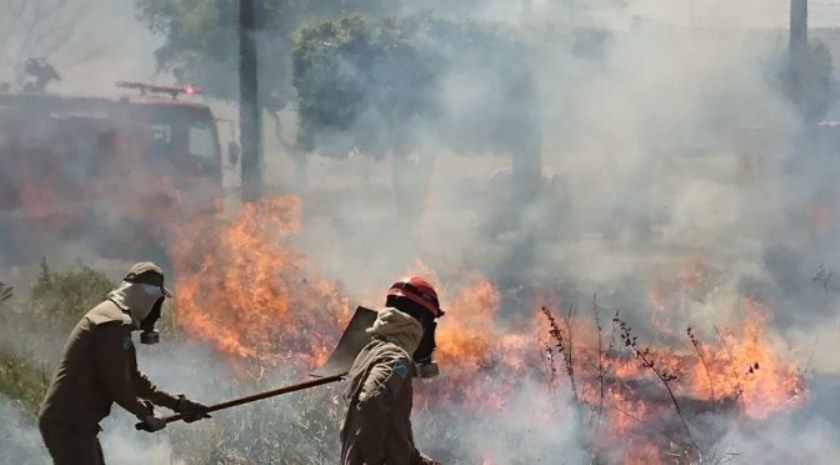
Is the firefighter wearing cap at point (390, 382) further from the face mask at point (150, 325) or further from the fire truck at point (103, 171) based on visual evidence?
the fire truck at point (103, 171)

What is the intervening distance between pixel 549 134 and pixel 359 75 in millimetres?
2846

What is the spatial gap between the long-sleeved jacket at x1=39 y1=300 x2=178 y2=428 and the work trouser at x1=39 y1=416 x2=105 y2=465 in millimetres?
28

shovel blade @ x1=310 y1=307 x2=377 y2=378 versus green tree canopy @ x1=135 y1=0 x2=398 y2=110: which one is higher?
green tree canopy @ x1=135 y1=0 x2=398 y2=110

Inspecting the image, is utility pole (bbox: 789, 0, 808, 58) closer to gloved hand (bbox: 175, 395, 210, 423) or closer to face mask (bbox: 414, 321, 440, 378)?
gloved hand (bbox: 175, 395, 210, 423)

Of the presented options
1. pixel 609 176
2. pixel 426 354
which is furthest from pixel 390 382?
pixel 609 176

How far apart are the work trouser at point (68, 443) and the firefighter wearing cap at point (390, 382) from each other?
1.41 m

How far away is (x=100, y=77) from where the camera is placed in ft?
77.4

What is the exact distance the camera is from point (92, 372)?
4.96 meters

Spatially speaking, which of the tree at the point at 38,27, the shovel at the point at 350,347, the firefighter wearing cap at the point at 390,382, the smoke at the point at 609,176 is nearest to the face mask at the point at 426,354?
the firefighter wearing cap at the point at 390,382

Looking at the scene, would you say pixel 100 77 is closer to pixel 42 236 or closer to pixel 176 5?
pixel 176 5

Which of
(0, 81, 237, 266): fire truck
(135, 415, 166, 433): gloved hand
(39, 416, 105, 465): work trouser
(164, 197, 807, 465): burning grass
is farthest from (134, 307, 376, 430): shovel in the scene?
(0, 81, 237, 266): fire truck

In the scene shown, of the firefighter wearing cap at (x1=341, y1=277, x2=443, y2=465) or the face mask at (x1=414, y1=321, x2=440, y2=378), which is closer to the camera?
the firefighter wearing cap at (x1=341, y1=277, x2=443, y2=465)

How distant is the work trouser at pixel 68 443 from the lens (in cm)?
492

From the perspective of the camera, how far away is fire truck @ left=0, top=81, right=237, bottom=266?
44.8 ft
